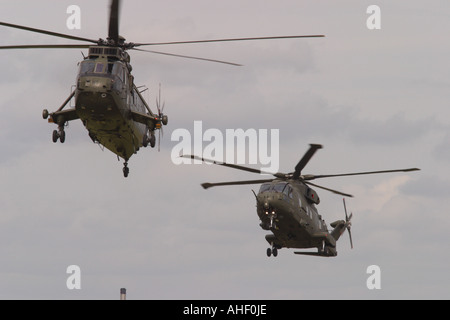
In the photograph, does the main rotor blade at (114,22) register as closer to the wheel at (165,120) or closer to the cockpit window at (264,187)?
the wheel at (165,120)

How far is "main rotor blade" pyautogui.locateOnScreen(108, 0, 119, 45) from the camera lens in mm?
53719

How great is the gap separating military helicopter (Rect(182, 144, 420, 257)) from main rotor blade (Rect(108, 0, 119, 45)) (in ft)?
29.1

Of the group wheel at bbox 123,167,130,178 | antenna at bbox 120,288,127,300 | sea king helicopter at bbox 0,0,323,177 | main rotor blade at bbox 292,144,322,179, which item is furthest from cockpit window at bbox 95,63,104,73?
antenna at bbox 120,288,127,300

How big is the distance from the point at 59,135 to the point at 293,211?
1614cm

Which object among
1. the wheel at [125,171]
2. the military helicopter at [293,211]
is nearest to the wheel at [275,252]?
the military helicopter at [293,211]

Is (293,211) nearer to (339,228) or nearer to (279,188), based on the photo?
(279,188)

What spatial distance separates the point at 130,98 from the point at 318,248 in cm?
1898

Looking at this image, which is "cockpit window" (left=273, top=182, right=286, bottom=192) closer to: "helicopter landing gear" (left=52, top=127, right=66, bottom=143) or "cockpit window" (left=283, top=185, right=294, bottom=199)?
"cockpit window" (left=283, top=185, right=294, bottom=199)

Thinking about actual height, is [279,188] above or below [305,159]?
below

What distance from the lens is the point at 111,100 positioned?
5581 cm

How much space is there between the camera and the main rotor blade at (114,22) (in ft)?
176

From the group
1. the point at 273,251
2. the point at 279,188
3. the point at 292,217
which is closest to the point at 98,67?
the point at 279,188
